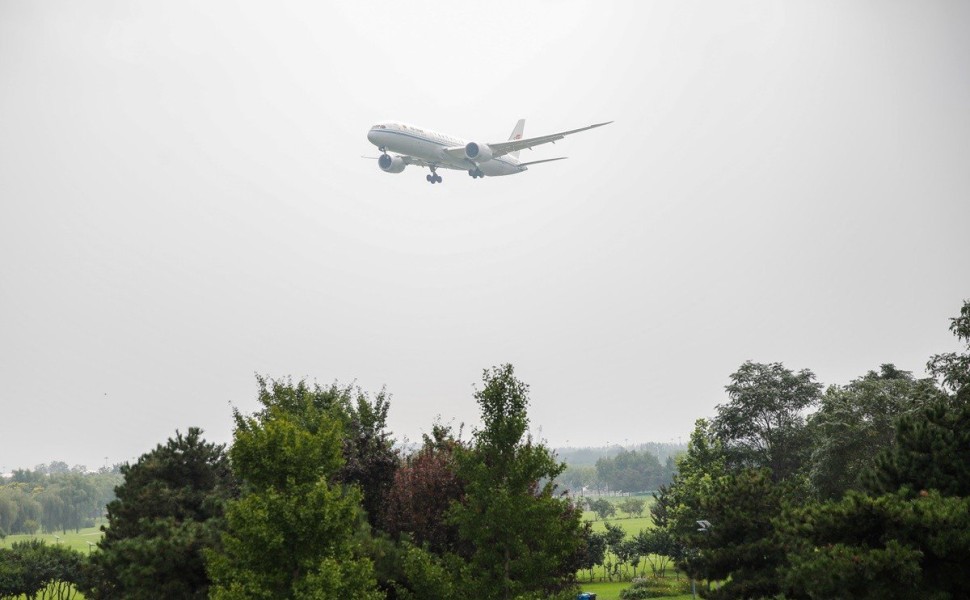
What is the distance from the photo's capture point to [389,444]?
36.2 metres

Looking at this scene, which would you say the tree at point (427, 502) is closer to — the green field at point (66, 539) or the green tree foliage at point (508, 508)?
the green tree foliage at point (508, 508)

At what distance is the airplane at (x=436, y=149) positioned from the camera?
67.9 meters

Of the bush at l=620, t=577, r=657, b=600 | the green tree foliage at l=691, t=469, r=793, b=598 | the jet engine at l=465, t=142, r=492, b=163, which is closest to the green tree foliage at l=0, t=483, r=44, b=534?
the jet engine at l=465, t=142, r=492, b=163

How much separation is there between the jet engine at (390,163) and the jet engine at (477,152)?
6.36 meters

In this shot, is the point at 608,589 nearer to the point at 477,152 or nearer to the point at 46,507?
the point at 477,152

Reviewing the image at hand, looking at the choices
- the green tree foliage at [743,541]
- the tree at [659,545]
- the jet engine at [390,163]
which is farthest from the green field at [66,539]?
the green tree foliage at [743,541]

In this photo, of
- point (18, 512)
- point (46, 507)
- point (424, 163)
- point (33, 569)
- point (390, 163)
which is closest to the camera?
point (33, 569)

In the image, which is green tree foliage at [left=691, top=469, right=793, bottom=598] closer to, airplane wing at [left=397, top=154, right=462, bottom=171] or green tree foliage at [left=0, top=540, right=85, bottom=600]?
green tree foliage at [left=0, top=540, right=85, bottom=600]

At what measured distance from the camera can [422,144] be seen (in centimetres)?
6869

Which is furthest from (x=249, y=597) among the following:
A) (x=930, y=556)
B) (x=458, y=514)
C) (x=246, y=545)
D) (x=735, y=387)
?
(x=735, y=387)

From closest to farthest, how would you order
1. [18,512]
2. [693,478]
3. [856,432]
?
[856,432], [693,478], [18,512]

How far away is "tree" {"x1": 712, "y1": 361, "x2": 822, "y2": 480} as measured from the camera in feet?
189

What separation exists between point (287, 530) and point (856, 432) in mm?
30721

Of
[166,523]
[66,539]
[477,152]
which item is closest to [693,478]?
[166,523]
